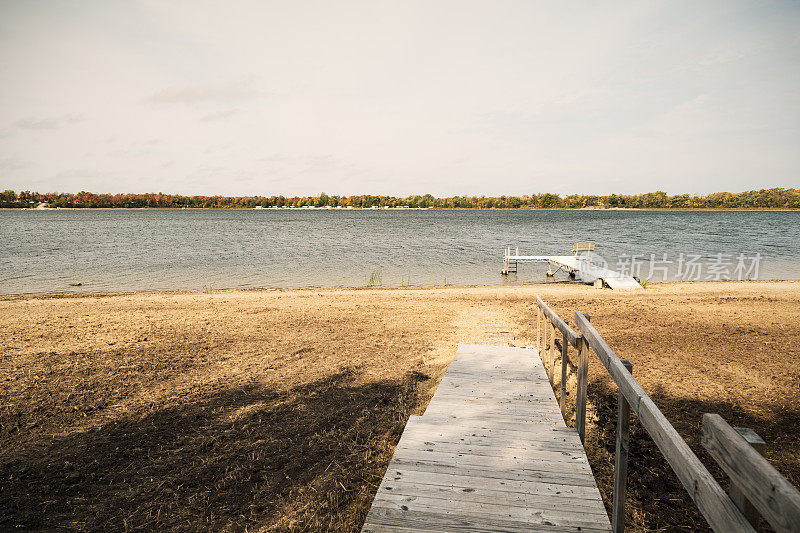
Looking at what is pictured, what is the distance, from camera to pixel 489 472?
11.6 ft

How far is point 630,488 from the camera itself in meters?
4.39

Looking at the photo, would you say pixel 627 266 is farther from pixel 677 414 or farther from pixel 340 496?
pixel 340 496

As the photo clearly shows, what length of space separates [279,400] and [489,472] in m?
4.12

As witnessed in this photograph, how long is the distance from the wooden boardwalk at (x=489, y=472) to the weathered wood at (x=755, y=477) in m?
1.61

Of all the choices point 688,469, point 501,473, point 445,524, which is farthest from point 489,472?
point 688,469

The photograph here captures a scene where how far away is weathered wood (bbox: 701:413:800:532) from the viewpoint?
1.27 meters

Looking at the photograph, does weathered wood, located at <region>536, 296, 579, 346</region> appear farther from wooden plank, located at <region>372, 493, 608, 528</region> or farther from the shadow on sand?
the shadow on sand

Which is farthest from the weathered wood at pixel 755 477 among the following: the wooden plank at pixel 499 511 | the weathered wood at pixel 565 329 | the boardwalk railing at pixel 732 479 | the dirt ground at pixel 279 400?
the dirt ground at pixel 279 400

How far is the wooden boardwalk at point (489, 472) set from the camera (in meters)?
2.96

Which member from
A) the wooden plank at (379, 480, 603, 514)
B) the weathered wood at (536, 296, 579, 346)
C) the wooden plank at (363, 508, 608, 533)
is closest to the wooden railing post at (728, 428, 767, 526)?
the wooden plank at (363, 508, 608, 533)

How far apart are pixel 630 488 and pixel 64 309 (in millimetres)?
16376

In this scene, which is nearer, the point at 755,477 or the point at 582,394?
the point at 755,477

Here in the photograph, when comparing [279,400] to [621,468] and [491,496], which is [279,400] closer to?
[491,496]

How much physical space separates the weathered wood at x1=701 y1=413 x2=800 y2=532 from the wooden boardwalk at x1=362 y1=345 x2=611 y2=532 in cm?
161
